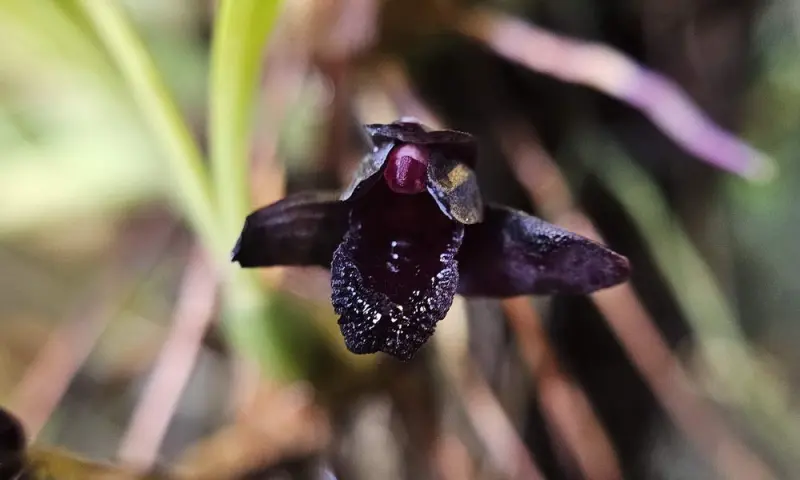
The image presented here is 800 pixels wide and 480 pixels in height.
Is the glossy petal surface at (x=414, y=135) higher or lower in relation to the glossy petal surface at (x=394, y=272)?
higher

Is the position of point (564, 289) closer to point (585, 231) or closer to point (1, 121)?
point (585, 231)

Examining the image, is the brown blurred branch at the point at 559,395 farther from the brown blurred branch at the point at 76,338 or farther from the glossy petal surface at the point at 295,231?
the brown blurred branch at the point at 76,338

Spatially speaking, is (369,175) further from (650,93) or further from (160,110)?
(650,93)

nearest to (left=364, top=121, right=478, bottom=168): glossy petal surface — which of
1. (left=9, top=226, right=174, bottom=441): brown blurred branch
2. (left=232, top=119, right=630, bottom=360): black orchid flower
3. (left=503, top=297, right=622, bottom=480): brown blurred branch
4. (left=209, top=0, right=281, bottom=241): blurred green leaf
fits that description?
(left=232, top=119, right=630, bottom=360): black orchid flower

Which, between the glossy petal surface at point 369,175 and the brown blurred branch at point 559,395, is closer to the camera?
the glossy petal surface at point 369,175

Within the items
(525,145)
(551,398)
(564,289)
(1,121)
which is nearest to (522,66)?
(525,145)

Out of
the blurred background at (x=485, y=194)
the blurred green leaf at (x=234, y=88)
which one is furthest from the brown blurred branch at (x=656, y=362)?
the blurred green leaf at (x=234, y=88)

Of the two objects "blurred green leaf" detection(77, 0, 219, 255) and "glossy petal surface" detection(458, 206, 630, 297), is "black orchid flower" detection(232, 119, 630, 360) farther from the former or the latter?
"blurred green leaf" detection(77, 0, 219, 255)

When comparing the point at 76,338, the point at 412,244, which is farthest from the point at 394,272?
the point at 76,338
